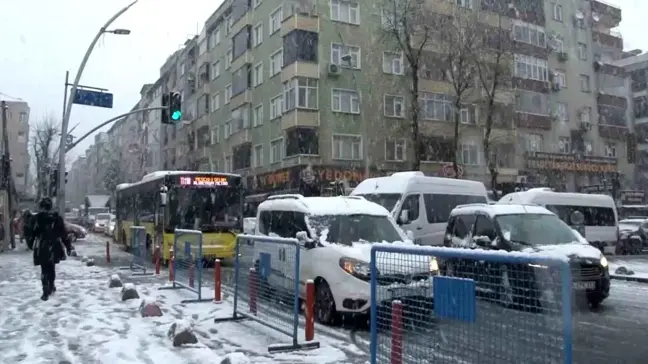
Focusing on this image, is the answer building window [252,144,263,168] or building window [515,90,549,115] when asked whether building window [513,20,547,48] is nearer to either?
building window [515,90,549,115]

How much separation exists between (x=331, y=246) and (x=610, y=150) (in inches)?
A: 1878

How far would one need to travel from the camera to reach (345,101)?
38.0m

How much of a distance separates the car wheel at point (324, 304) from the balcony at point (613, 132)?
46696mm

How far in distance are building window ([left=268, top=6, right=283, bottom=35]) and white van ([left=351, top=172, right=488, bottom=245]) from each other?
23.3 metres

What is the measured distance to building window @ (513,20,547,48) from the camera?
44.2m

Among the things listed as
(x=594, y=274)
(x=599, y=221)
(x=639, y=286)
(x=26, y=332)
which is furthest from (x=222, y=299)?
(x=599, y=221)

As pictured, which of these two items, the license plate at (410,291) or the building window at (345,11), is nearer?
the license plate at (410,291)

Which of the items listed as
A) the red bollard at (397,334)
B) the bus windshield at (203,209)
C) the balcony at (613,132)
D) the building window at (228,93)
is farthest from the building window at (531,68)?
the red bollard at (397,334)

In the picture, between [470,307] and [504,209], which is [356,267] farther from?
[470,307]

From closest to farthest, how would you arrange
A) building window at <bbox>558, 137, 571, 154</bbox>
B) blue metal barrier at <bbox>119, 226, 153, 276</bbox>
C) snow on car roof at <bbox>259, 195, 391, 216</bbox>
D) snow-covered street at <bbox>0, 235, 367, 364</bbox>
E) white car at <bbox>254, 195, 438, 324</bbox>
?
snow-covered street at <bbox>0, 235, 367, 364</bbox> → white car at <bbox>254, 195, 438, 324</bbox> → snow on car roof at <bbox>259, 195, 391, 216</bbox> → blue metal barrier at <bbox>119, 226, 153, 276</bbox> → building window at <bbox>558, 137, 571, 154</bbox>

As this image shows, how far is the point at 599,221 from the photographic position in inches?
918

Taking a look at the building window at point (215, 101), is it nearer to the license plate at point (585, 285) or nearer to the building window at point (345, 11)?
the building window at point (345, 11)

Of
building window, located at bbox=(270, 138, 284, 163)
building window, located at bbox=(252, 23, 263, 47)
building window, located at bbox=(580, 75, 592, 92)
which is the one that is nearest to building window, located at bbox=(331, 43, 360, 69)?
building window, located at bbox=(270, 138, 284, 163)

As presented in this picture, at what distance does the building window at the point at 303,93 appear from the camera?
119ft
